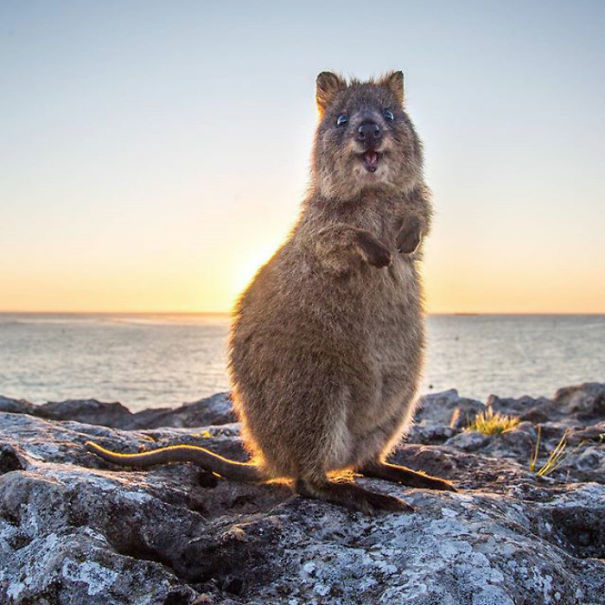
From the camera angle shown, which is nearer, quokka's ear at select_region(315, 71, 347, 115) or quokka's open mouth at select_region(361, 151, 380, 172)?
quokka's open mouth at select_region(361, 151, 380, 172)

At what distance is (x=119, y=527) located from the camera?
3.55 metres

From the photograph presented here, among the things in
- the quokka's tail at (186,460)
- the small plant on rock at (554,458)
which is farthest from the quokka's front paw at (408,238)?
the small plant on rock at (554,458)

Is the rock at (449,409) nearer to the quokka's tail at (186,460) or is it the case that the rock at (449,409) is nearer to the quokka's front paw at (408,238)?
the quokka's front paw at (408,238)

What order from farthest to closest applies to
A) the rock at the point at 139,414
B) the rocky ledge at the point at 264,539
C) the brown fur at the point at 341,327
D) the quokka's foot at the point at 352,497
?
1. the rock at the point at 139,414
2. the brown fur at the point at 341,327
3. the quokka's foot at the point at 352,497
4. the rocky ledge at the point at 264,539

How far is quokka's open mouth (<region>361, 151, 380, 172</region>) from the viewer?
5.06 m

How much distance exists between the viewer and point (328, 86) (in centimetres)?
598

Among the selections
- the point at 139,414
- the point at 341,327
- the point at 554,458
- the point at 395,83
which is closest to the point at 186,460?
the point at 341,327

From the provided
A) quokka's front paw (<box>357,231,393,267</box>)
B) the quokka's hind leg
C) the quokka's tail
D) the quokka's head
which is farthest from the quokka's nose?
the quokka's tail

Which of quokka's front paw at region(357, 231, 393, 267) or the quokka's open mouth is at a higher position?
the quokka's open mouth

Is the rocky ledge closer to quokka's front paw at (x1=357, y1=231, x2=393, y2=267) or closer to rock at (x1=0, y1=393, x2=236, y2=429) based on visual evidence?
quokka's front paw at (x1=357, y1=231, x2=393, y2=267)

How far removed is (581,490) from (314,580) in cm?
240

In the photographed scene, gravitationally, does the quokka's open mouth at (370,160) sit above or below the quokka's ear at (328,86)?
below

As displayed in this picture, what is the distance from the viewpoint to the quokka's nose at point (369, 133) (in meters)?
5.05

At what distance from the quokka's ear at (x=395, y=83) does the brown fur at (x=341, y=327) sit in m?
0.58
